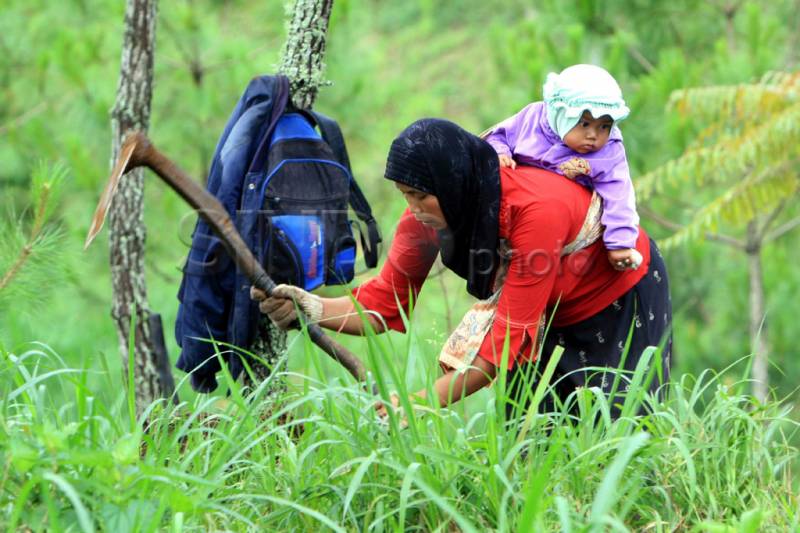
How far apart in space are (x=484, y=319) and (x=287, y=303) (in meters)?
0.63

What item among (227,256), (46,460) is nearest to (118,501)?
(46,460)

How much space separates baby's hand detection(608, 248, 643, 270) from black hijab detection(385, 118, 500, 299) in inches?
13.1

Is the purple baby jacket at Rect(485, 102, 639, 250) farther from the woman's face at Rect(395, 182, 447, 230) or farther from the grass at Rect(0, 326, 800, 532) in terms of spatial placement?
the grass at Rect(0, 326, 800, 532)

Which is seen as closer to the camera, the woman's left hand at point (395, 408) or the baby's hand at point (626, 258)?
the woman's left hand at point (395, 408)

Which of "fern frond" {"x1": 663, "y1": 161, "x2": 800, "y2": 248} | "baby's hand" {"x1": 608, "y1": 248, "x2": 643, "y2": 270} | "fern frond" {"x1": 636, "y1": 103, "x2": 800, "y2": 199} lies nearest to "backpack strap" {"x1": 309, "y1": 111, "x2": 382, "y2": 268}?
"baby's hand" {"x1": 608, "y1": 248, "x2": 643, "y2": 270}

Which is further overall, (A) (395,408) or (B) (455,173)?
(B) (455,173)

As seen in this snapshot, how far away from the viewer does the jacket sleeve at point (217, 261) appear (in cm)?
→ 346

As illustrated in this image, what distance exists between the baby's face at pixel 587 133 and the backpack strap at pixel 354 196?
3.33 feet

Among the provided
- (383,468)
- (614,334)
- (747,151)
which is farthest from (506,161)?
(747,151)

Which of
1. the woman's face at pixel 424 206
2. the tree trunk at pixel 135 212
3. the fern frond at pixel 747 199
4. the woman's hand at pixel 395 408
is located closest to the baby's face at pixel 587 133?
the woman's face at pixel 424 206

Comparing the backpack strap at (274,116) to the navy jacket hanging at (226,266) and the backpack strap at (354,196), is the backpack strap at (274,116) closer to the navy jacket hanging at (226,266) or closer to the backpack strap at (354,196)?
the navy jacket hanging at (226,266)

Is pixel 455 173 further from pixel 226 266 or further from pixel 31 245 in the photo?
pixel 31 245

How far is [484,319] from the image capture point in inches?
115

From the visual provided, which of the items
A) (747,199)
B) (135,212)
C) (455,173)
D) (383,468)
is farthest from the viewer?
(747,199)
